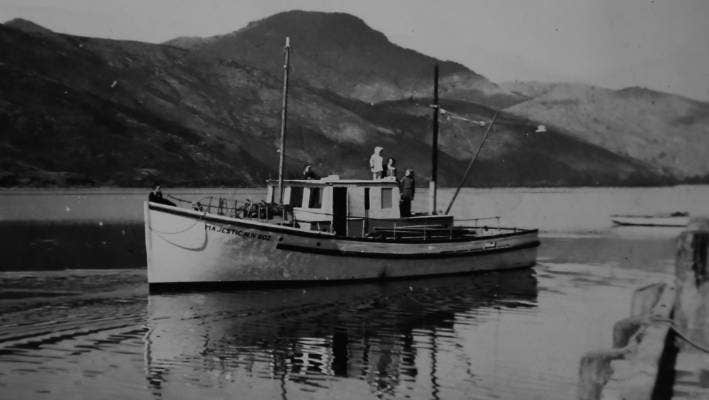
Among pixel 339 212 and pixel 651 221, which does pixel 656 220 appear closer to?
pixel 651 221

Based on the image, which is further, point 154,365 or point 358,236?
point 358,236

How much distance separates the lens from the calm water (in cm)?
1203

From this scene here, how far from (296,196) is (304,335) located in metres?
9.05

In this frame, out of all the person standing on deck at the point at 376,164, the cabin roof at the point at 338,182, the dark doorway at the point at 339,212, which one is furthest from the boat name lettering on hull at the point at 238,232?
the person standing on deck at the point at 376,164

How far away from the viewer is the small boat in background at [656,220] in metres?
57.2

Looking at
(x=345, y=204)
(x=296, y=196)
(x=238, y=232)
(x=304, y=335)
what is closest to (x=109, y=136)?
(x=296, y=196)

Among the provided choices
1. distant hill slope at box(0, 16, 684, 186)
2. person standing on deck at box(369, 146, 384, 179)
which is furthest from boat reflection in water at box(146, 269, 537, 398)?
distant hill slope at box(0, 16, 684, 186)

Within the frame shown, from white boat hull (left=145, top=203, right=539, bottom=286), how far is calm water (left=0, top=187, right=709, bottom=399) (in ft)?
1.80

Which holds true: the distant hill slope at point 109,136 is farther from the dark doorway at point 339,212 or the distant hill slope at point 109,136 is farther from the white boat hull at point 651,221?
the dark doorway at point 339,212

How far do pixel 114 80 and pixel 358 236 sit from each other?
181044 mm

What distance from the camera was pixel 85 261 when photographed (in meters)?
30.2

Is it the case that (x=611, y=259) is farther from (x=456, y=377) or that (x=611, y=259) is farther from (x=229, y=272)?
(x=456, y=377)

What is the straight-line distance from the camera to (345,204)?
2422cm

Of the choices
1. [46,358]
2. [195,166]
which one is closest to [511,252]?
[46,358]
